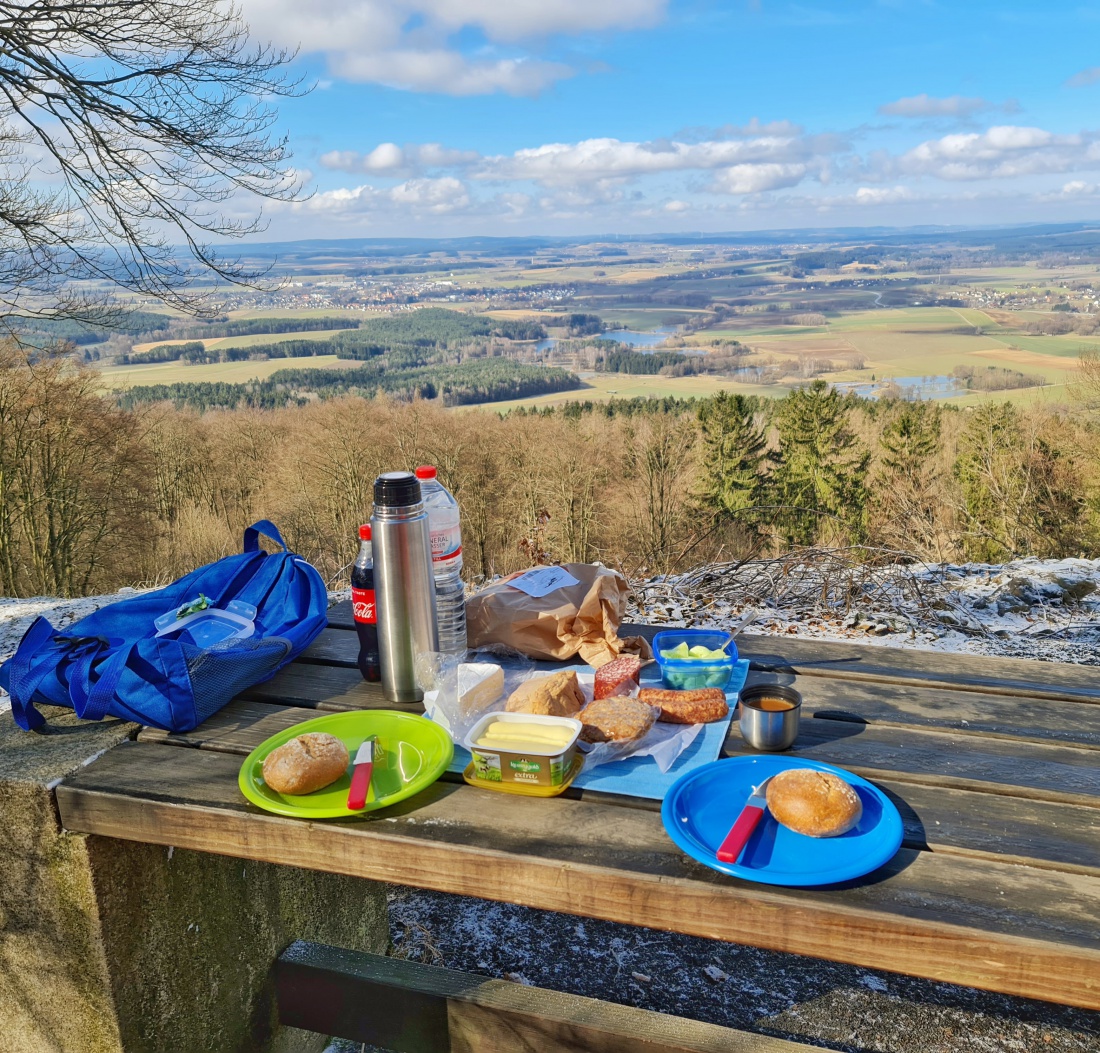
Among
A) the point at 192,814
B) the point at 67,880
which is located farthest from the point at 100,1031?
the point at 192,814

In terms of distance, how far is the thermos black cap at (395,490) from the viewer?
1757 millimetres

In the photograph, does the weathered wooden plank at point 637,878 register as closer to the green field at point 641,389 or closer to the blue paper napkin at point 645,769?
the blue paper napkin at point 645,769

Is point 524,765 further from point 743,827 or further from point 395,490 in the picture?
point 395,490

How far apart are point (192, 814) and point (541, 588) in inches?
40.7

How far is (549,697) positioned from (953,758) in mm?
855

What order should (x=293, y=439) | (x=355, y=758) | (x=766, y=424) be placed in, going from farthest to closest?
(x=766, y=424)
(x=293, y=439)
(x=355, y=758)

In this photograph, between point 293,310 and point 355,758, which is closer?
point 355,758

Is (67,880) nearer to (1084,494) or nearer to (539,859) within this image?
(539,859)

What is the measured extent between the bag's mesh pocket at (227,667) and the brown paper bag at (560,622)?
53 cm

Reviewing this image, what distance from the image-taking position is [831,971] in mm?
2877

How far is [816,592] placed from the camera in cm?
625

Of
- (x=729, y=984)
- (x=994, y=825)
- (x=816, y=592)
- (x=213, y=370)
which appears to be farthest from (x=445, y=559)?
(x=213, y=370)

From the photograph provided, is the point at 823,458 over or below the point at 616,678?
below

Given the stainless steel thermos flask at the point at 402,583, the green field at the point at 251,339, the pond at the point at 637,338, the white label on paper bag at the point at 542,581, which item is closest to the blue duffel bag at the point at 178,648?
the stainless steel thermos flask at the point at 402,583
